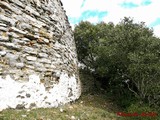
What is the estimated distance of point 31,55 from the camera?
1099 cm

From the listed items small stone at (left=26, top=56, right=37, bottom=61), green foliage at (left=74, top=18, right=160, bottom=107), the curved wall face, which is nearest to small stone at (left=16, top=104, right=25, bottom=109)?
the curved wall face

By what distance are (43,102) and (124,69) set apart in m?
10.0

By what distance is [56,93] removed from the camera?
12992mm

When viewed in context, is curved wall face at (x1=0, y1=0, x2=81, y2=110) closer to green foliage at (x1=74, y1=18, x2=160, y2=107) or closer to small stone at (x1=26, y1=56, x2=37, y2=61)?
small stone at (x1=26, y1=56, x2=37, y2=61)

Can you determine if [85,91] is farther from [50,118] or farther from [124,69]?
[50,118]

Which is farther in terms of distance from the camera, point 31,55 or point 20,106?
point 31,55

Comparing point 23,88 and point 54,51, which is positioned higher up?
point 54,51

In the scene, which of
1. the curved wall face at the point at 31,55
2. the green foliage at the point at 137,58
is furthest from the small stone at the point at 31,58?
the green foliage at the point at 137,58

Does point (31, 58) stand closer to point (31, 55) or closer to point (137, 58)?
point (31, 55)

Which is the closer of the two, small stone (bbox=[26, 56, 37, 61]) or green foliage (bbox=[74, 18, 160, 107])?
small stone (bbox=[26, 56, 37, 61])

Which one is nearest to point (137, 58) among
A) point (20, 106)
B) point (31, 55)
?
point (31, 55)

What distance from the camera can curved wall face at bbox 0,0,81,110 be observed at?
31.7ft

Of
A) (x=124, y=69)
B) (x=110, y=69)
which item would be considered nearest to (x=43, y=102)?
(x=124, y=69)

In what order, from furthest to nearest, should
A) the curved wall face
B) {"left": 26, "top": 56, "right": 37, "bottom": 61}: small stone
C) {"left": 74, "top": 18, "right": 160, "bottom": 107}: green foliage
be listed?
{"left": 74, "top": 18, "right": 160, "bottom": 107}: green foliage, {"left": 26, "top": 56, "right": 37, "bottom": 61}: small stone, the curved wall face
